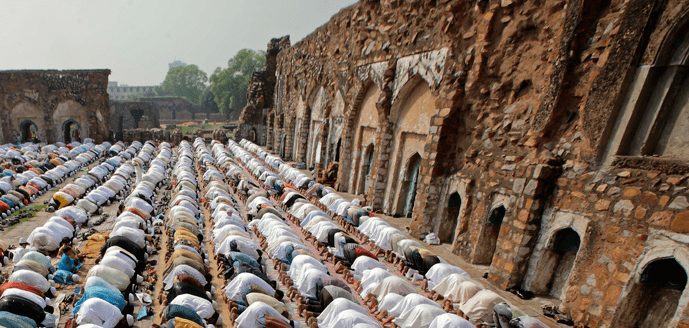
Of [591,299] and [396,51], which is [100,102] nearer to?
[396,51]

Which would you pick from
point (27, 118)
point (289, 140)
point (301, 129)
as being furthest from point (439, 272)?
point (27, 118)

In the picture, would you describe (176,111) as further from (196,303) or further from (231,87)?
(196,303)

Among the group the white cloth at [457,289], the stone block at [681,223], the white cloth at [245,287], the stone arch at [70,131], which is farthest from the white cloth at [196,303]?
the stone arch at [70,131]

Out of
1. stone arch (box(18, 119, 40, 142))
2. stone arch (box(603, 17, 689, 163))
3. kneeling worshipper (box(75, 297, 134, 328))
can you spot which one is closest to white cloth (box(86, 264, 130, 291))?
kneeling worshipper (box(75, 297, 134, 328))

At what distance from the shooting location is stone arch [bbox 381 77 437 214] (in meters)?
16.9

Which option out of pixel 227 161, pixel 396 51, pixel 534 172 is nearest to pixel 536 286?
pixel 534 172

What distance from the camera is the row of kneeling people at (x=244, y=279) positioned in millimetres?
8008

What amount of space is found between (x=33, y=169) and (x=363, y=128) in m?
20.5

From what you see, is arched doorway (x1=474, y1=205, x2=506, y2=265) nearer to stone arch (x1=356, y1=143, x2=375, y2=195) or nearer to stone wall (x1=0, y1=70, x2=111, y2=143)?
stone arch (x1=356, y1=143, x2=375, y2=195)

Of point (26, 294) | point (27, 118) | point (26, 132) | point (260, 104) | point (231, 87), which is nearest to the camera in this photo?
point (26, 294)

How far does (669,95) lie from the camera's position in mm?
8352

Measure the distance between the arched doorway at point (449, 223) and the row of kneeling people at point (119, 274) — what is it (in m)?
10.9

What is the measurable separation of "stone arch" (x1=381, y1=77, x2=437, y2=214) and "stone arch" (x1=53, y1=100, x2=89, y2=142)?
34302 mm

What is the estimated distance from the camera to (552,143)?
1050cm
